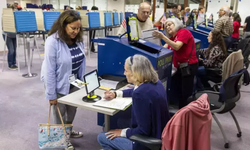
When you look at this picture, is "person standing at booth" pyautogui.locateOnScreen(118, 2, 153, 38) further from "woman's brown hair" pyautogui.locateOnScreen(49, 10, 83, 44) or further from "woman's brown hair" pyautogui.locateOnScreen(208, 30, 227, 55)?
"woman's brown hair" pyautogui.locateOnScreen(49, 10, 83, 44)

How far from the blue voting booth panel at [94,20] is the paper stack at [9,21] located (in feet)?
7.80

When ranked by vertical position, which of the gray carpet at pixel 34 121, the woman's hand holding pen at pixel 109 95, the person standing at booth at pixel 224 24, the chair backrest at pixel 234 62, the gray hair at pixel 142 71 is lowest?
the gray carpet at pixel 34 121

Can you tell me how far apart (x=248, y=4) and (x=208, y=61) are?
6605 mm

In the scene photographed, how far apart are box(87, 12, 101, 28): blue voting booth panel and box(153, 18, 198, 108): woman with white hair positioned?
406cm

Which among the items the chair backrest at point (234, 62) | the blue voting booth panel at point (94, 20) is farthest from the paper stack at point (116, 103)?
the blue voting booth panel at point (94, 20)

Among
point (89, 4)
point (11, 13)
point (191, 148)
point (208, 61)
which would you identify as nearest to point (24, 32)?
point (11, 13)

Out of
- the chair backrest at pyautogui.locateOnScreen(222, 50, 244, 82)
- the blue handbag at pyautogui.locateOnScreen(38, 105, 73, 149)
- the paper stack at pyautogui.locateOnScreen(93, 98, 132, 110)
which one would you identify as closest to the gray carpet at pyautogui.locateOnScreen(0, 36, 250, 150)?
the blue handbag at pyautogui.locateOnScreen(38, 105, 73, 149)

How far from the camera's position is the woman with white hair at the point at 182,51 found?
2.67 metres

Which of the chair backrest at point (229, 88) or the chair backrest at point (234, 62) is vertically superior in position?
the chair backrest at point (234, 62)

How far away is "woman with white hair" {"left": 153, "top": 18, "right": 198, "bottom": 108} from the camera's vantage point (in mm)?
2672

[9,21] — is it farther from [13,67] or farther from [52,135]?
[52,135]

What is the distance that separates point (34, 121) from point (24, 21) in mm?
2476

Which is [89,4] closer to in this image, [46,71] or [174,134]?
[46,71]

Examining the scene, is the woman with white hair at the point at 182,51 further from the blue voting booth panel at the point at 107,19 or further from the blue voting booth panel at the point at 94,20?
the blue voting booth panel at the point at 107,19
